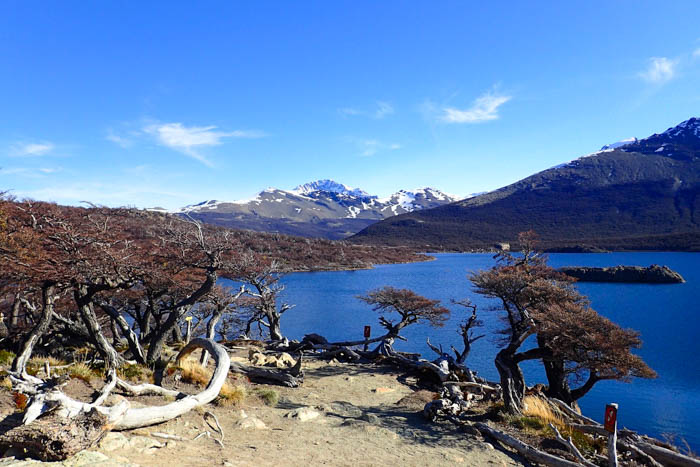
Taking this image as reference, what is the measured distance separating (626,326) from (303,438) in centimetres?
3313

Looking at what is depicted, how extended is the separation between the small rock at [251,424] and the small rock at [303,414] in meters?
1.13

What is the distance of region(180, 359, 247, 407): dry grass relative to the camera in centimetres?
966

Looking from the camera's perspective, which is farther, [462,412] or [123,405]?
[462,412]

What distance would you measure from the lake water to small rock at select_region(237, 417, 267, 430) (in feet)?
45.5

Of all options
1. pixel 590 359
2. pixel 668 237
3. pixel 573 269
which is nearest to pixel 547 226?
pixel 668 237

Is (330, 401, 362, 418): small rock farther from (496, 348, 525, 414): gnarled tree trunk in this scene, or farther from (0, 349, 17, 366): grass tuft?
(0, 349, 17, 366): grass tuft

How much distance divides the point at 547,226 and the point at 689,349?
184103mm

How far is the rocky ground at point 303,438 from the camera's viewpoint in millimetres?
5785

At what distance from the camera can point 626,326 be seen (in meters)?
31.7

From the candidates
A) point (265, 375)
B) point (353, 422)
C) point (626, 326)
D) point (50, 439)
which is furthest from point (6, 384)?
point (626, 326)

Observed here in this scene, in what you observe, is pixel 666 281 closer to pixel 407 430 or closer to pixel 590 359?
pixel 590 359

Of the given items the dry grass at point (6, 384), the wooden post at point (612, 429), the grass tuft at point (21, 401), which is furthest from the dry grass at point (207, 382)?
the wooden post at point (612, 429)

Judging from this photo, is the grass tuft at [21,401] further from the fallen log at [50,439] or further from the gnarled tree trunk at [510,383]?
the gnarled tree trunk at [510,383]

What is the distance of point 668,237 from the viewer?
137m
